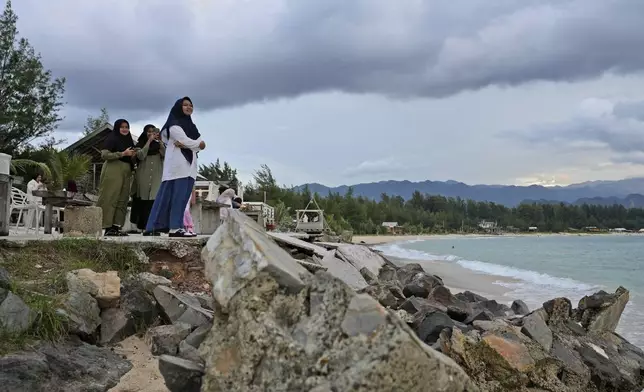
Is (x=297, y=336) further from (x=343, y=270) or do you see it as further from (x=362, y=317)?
(x=343, y=270)

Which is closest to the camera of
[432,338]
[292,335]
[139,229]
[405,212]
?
[292,335]

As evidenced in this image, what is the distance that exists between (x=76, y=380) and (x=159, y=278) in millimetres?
2310

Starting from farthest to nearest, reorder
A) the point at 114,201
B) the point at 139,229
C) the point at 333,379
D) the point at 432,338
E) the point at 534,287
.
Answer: the point at 534,287
the point at 139,229
the point at 114,201
the point at 432,338
the point at 333,379

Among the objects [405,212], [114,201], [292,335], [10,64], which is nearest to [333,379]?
[292,335]

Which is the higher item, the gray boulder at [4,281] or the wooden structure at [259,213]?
the wooden structure at [259,213]

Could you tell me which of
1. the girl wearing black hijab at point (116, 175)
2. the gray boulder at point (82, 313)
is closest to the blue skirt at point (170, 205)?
the girl wearing black hijab at point (116, 175)

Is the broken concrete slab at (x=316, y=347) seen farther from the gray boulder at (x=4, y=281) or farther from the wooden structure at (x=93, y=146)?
the wooden structure at (x=93, y=146)

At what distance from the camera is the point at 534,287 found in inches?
699

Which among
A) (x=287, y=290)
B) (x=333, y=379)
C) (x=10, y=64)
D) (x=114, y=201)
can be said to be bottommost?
(x=333, y=379)

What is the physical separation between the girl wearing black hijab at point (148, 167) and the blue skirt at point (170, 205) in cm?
75

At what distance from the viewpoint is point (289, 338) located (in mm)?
2844

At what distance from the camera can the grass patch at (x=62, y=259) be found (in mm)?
5840

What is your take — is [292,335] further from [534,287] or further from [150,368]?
[534,287]

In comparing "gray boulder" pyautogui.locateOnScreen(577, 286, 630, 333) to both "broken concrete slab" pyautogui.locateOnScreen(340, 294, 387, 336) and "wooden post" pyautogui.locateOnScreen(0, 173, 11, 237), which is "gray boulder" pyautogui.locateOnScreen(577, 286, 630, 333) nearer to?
"broken concrete slab" pyautogui.locateOnScreen(340, 294, 387, 336)
